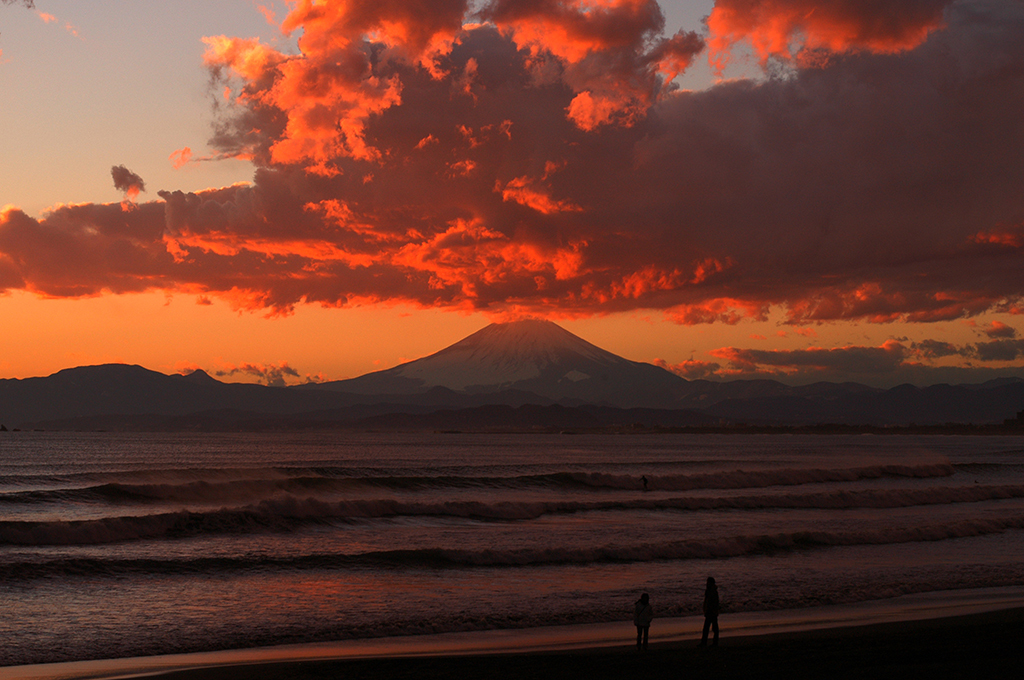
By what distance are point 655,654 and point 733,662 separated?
5.32 feet

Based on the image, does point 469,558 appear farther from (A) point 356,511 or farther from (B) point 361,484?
(B) point 361,484

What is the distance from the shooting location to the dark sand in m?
15.4

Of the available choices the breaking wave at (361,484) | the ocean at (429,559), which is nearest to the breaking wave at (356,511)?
the ocean at (429,559)

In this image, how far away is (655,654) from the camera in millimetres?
17062

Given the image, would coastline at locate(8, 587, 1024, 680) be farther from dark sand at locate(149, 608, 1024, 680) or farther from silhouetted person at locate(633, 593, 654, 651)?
silhouetted person at locate(633, 593, 654, 651)

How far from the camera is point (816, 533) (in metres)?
34.8

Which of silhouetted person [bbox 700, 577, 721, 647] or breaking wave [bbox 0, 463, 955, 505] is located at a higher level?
silhouetted person [bbox 700, 577, 721, 647]

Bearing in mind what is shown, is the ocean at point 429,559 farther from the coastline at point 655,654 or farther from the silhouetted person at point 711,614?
the silhouetted person at point 711,614

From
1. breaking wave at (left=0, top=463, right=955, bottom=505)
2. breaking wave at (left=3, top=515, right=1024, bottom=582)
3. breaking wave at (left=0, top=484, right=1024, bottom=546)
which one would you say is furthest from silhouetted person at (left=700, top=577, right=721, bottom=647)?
breaking wave at (left=0, top=463, right=955, bottom=505)

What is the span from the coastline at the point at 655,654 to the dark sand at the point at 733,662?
0.02 metres

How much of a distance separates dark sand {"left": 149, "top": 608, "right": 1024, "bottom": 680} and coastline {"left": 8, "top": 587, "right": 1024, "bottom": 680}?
0.07 ft

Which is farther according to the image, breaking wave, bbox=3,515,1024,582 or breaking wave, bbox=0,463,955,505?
breaking wave, bbox=0,463,955,505

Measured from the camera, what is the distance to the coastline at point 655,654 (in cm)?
1562

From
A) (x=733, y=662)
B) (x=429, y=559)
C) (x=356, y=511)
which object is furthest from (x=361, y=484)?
(x=733, y=662)
